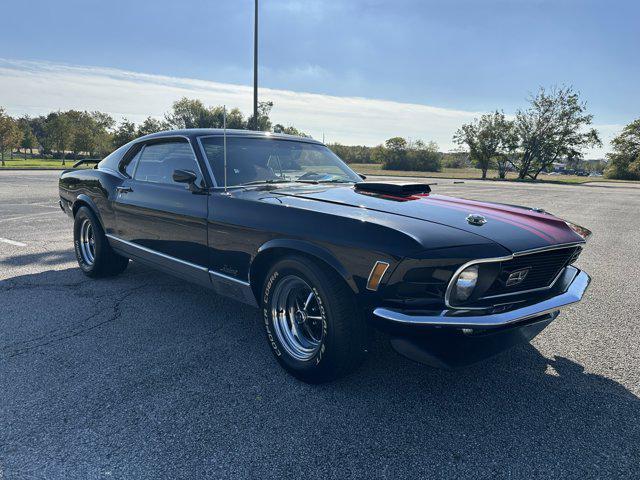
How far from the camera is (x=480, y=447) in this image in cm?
208

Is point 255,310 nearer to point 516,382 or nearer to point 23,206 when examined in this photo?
point 516,382

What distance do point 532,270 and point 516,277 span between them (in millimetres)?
149

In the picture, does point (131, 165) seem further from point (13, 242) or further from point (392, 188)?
point (13, 242)

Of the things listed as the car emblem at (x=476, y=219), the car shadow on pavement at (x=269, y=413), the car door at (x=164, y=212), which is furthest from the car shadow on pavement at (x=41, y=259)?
the car emblem at (x=476, y=219)

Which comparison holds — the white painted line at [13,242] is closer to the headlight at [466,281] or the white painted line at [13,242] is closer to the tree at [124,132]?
the headlight at [466,281]

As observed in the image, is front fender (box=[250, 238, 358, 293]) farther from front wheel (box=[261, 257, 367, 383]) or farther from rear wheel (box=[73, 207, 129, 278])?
rear wheel (box=[73, 207, 129, 278])

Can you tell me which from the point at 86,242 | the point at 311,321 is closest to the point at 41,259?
the point at 86,242

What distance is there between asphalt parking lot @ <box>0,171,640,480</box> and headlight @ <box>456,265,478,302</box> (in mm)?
682

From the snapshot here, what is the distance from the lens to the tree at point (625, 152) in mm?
60484

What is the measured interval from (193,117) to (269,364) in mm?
46864

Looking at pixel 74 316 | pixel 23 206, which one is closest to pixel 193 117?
pixel 23 206

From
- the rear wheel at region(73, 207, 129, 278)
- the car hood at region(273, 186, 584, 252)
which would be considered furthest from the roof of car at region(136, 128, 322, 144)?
the rear wheel at region(73, 207, 129, 278)

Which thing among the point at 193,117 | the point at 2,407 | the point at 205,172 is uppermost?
the point at 193,117

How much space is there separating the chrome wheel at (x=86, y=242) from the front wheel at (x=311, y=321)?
2.87 metres
